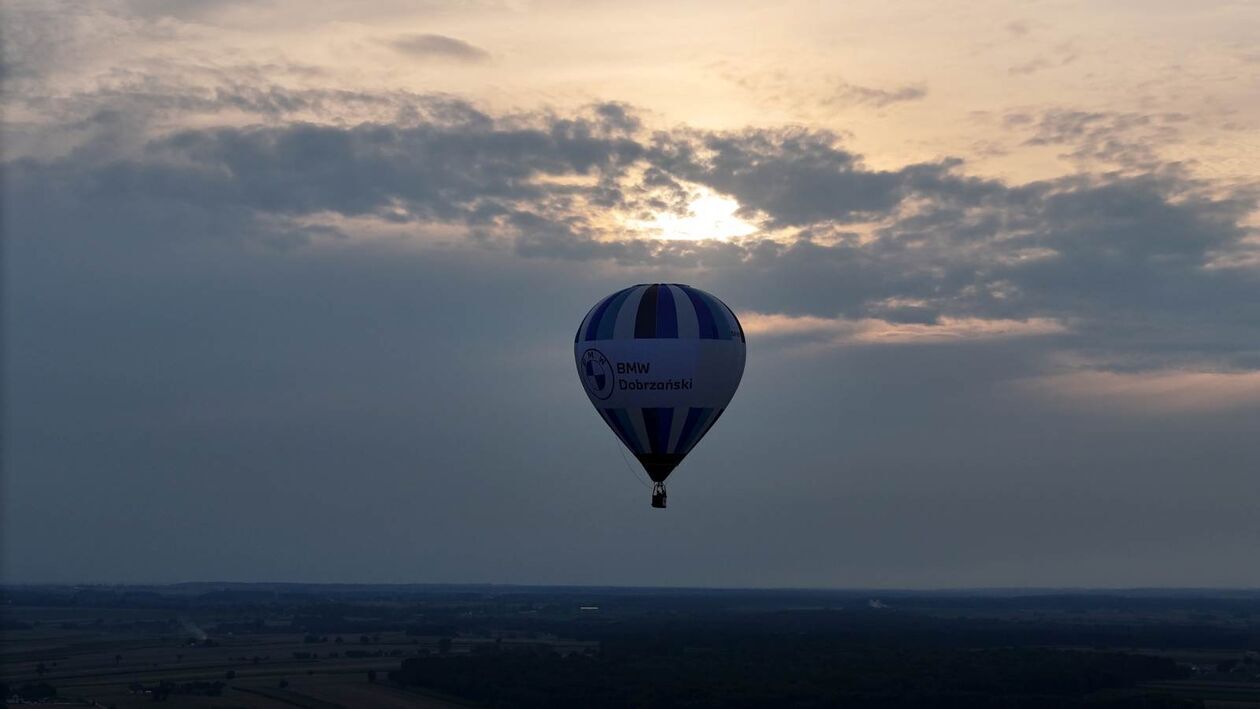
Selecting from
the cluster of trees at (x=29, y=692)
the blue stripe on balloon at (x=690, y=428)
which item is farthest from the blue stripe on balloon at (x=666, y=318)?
the cluster of trees at (x=29, y=692)

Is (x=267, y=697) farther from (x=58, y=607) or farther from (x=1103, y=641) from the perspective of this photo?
(x=58, y=607)

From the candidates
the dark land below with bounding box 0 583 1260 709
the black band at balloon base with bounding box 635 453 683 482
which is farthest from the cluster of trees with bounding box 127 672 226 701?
the black band at balloon base with bounding box 635 453 683 482

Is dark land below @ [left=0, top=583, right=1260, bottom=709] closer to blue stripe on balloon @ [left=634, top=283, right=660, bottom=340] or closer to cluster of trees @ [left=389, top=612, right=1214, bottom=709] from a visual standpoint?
cluster of trees @ [left=389, top=612, right=1214, bottom=709]

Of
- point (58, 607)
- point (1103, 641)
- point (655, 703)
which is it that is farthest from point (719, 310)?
point (58, 607)

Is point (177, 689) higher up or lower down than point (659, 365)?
lower down

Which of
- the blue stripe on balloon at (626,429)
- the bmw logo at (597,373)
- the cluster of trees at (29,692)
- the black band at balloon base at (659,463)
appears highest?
the bmw logo at (597,373)

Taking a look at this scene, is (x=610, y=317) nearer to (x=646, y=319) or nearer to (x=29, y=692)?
(x=646, y=319)

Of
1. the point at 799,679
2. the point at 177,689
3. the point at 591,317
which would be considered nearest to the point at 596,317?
the point at 591,317

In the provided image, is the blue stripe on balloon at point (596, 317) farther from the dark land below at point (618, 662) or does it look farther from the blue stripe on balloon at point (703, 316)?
the dark land below at point (618, 662)
